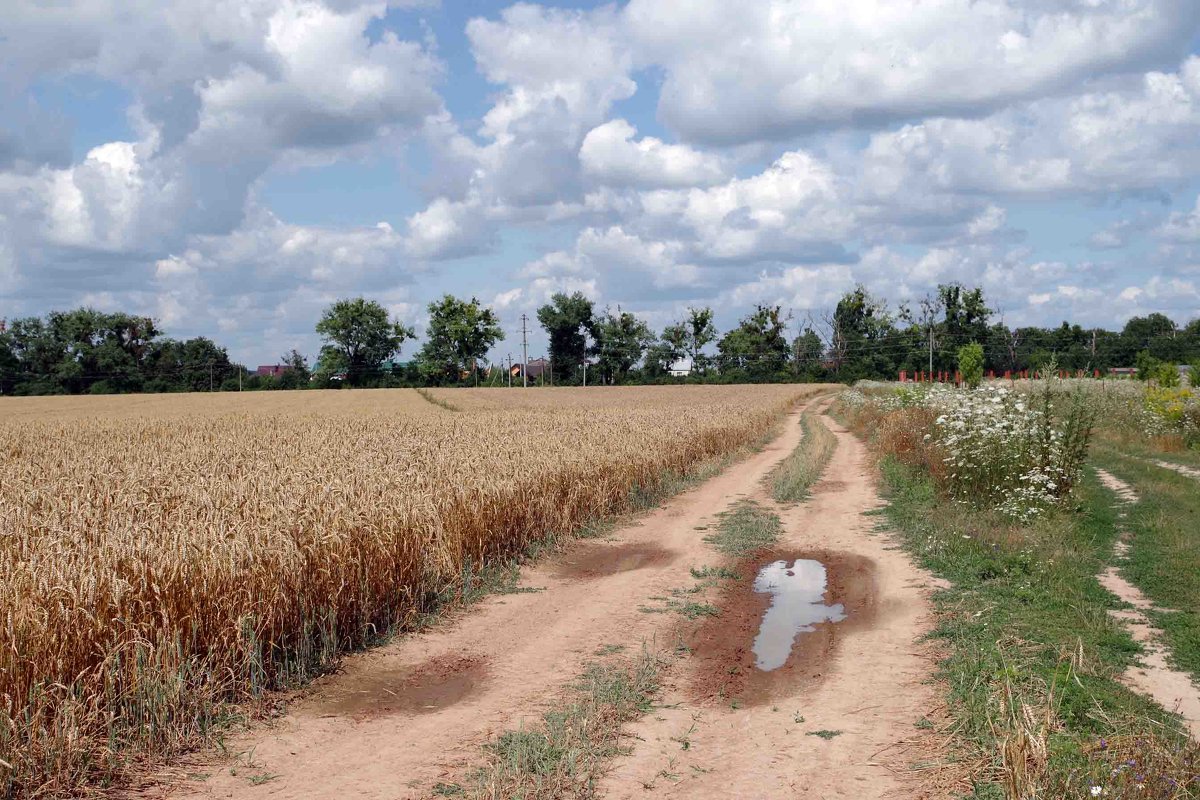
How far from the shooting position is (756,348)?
367ft

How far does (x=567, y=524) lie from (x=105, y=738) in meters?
8.72

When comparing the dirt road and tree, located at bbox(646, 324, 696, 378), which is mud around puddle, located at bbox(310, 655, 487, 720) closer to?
the dirt road

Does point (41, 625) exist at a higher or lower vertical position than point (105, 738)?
higher

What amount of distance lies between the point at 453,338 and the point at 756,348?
123 feet

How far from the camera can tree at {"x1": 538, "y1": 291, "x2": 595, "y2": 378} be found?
108 m

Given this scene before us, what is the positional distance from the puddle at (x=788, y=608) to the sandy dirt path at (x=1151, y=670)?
2868 millimetres

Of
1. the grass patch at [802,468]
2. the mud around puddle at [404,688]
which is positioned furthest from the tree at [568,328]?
the mud around puddle at [404,688]

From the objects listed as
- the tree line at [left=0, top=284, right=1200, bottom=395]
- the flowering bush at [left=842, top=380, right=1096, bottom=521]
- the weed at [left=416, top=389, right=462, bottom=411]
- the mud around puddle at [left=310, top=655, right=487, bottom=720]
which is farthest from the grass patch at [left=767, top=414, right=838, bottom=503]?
the tree line at [left=0, top=284, right=1200, bottom=395]

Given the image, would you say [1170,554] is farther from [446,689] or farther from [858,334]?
[858,334]

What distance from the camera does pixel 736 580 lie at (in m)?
11.7

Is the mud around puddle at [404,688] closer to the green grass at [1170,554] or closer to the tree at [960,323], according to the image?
the green grass at [1170,554]

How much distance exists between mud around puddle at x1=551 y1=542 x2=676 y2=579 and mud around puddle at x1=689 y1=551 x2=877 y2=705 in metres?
1.36

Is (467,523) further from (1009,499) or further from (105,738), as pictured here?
(1009,499)

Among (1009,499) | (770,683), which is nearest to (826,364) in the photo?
(1009,499)
